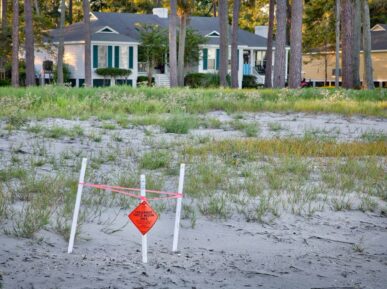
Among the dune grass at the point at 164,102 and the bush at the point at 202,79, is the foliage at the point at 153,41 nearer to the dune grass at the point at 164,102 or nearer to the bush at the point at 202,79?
the bush at the point at 202,79

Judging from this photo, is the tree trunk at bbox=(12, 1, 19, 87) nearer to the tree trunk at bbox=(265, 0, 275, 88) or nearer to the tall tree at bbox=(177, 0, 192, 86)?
the tall tree at bbox=(177, 0, 192, 86)

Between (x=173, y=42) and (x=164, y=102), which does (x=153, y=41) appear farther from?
(x=164, y=102)

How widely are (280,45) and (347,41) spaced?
10.5ft

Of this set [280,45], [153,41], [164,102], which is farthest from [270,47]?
[164,102]

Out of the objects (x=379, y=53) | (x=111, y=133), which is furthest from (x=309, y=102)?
(x=379, y=53)

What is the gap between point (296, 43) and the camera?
32.9m

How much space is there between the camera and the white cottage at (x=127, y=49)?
153 feet

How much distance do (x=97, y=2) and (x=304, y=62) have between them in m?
21.5

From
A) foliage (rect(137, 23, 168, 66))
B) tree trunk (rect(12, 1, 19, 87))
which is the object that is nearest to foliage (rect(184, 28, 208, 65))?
foliage (rect(137, 23, 168, 66))

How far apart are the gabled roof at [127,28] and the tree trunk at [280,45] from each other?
41.2 feet

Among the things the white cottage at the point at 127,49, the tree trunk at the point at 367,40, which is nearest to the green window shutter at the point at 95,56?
the white cottage at the point at 127,49

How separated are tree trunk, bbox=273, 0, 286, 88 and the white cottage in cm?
1349

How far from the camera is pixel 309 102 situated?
23.9 meters

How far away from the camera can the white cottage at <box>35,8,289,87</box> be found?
46.8m
